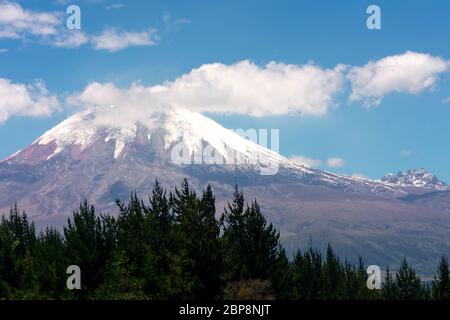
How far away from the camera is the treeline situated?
5003 centimetres

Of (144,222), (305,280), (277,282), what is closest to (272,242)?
(277,282)

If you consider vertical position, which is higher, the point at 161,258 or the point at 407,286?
the point at 161,258

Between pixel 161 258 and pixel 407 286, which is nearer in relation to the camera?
pixel 161 258

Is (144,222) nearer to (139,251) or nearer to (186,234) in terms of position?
(139,251)

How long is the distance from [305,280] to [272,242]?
3161cm

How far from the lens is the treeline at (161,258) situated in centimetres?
5003

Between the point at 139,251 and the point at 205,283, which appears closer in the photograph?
the point at 205,283

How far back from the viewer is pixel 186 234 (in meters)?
51.2

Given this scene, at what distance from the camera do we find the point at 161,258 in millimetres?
54562

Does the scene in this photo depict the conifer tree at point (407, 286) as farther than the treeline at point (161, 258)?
Yes

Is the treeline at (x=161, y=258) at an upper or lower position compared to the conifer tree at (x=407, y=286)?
upper

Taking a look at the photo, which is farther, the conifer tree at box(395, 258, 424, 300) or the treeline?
the conifer tree at box(395, 258, 424, 300)
